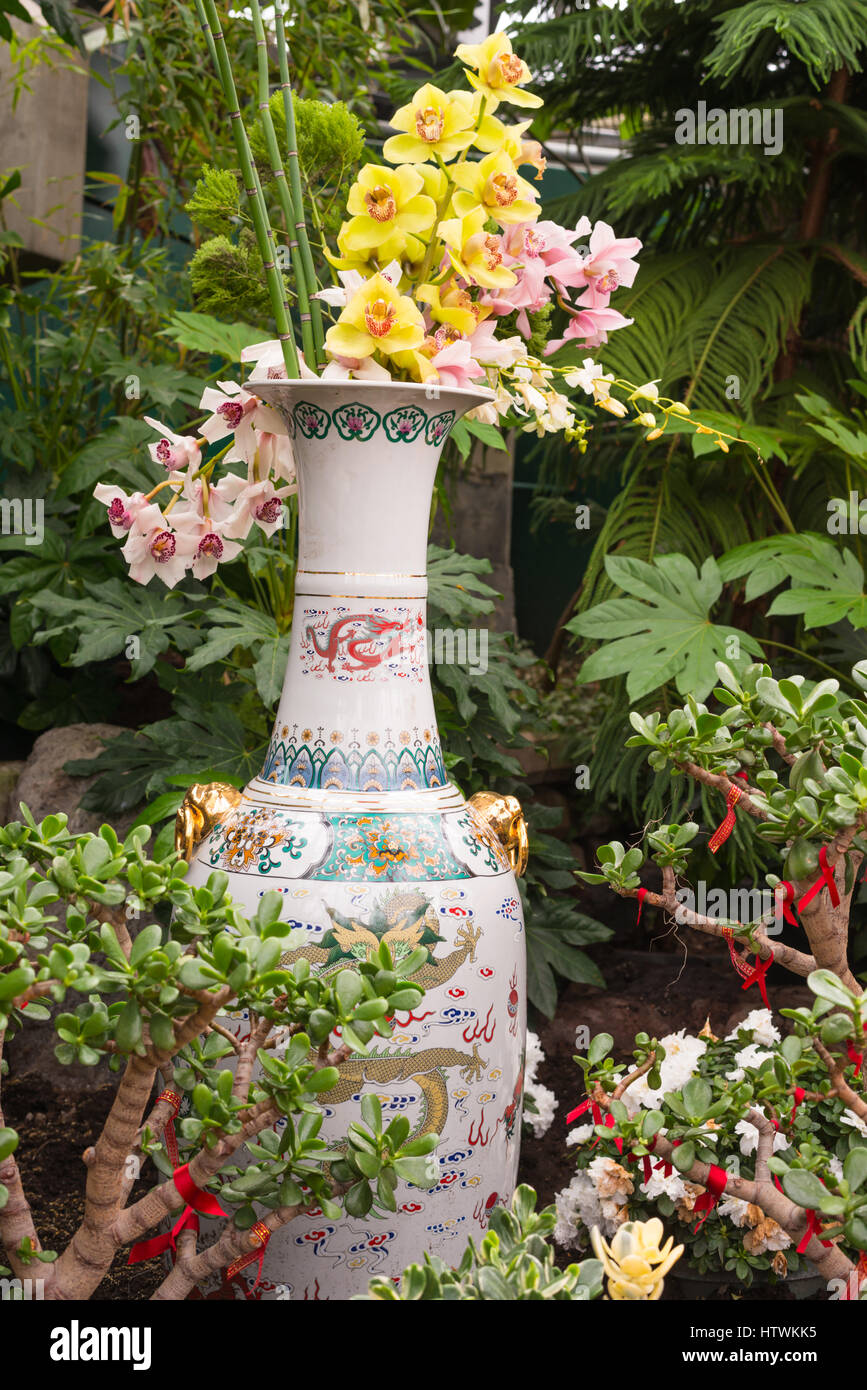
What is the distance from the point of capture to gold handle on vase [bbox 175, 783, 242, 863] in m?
1.05

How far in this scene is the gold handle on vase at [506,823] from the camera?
3.59ft

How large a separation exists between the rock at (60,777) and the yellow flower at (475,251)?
1.13 metres

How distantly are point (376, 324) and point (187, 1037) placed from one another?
55cm

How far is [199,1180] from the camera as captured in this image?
0.80 metres

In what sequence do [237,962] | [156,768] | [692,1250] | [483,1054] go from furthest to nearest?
1. [156,768]
2. [692,1250]
3. [483,1054]
4. [237,962]

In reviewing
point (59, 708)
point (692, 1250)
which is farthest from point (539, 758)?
point (692, 1250)

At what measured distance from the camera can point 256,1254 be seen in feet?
2.84

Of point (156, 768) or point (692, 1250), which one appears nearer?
point (692, 1250)

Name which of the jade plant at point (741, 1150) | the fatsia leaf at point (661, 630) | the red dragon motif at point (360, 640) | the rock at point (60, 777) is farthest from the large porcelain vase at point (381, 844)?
the rock at point (60, 777)

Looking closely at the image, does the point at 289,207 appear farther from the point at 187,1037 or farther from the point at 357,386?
the point at 187,1037

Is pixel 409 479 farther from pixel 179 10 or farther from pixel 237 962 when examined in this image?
pixel 179 10

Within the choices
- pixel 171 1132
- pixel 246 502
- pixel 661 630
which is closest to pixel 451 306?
pixel 246 502

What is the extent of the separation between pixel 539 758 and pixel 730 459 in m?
0.91

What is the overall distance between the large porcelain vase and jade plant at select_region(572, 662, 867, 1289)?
104 mm
